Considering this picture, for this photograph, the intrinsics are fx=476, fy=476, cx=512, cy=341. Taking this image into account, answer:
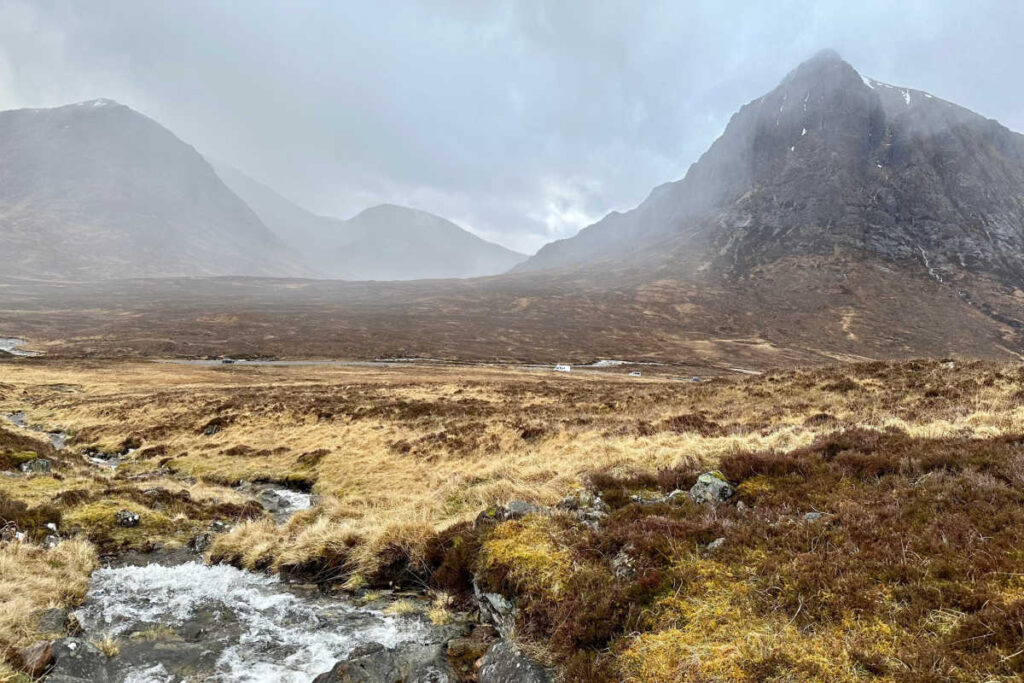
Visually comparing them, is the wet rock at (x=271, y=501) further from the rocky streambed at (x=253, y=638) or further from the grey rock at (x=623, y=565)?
the grey rock at (x=623, y=565)

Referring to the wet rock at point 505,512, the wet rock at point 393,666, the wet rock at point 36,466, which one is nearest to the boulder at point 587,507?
the wet rock at point 505,512

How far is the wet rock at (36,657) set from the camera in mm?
7094

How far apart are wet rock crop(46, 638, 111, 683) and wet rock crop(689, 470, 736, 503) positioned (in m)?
11.3

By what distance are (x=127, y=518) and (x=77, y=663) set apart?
7.42 metres

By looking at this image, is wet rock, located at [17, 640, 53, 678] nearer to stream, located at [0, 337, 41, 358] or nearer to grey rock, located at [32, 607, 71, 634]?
grey rock, located at [32, 607, 71, 634]

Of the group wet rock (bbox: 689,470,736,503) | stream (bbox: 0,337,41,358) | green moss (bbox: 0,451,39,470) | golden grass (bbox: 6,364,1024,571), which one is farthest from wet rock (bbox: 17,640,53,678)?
stream (bbox: 0,337,41,358)

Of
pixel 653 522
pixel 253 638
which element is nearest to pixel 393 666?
pixel 253 638

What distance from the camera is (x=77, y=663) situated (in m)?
7.65

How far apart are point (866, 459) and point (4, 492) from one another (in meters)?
22.7

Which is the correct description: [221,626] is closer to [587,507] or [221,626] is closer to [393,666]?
[393,666]

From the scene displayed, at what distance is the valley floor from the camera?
579 centimetres

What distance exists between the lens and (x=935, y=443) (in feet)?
36.4

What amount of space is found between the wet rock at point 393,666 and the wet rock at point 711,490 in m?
6.26

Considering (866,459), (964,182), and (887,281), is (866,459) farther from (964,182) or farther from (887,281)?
(964,182)
